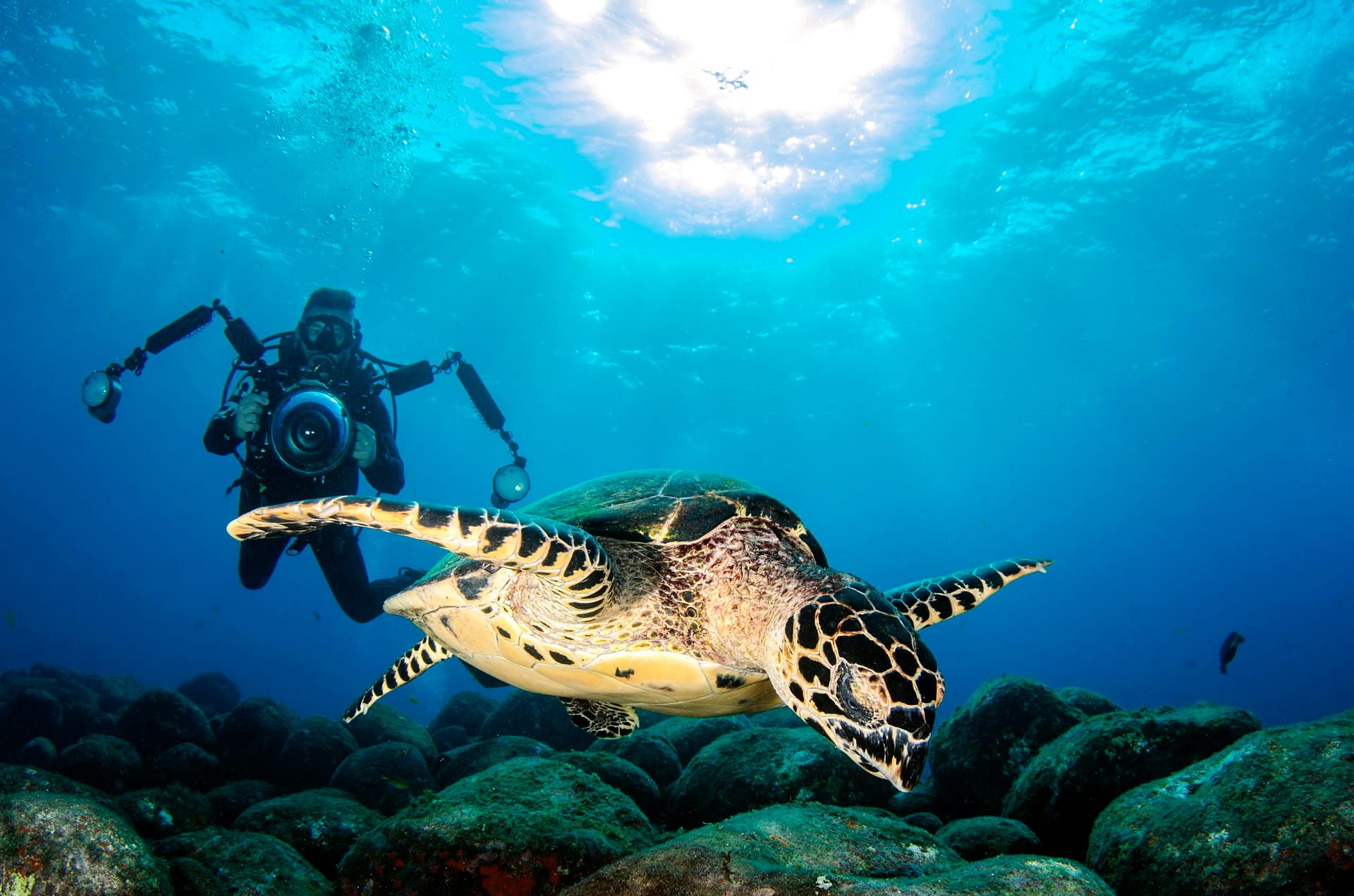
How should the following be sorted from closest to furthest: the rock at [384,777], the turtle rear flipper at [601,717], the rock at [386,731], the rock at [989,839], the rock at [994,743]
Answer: the rock at [989,839], the turtle rear flipper at [601,717], the rock at [994,743], the rock at [384,777], the rock at [386,731]

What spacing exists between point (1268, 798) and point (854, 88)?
2038cm

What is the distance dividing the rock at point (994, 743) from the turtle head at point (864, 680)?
3578mm

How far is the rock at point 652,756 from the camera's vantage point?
18.6 ft

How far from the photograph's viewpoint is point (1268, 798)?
283 centimetres

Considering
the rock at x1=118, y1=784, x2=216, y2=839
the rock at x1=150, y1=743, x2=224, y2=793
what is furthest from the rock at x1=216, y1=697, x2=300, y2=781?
the rock at x1=118, y1=784, x2=216, y2=839

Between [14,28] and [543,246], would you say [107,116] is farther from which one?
[543,246]

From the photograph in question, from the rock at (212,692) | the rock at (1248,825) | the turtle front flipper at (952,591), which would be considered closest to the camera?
the rock at (1248,825)

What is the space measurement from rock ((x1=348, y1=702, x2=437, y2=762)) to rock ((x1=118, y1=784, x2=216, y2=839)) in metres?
2.63

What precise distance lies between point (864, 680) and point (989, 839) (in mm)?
2577

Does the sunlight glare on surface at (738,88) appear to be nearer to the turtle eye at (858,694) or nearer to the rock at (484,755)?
the rock at (484,755)

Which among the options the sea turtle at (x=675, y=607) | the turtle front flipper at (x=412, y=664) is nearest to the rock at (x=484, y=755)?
the turtle front flipper at (x=412, y=664)

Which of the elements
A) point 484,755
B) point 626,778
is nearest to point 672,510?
point 626,778

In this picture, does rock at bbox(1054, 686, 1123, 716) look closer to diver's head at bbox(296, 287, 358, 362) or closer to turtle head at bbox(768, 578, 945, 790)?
turtle head at bbox(768, 578, 945, 790)

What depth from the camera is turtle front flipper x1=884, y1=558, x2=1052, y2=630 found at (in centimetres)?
383
